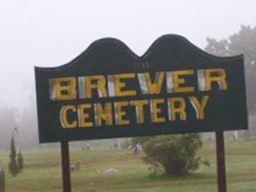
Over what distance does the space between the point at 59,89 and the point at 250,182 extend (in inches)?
512

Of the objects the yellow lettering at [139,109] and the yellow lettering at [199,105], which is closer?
the yellow lettering at [139,109]

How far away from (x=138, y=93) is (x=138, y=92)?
0.02 m

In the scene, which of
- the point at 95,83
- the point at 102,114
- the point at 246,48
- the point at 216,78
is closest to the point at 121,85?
the point at 95,83

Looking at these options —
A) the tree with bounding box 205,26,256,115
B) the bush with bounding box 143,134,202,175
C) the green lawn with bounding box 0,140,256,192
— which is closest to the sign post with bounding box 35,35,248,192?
the green lawn with bounding box 0,140,256,192

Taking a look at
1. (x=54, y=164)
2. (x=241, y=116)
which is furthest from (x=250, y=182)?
(x=54, y=164)

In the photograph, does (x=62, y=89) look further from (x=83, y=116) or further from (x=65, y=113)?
(x=83, y=116)

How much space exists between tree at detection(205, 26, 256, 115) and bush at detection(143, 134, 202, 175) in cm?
4611

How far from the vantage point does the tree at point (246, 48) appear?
7322 centimetres

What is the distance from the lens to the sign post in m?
10.3

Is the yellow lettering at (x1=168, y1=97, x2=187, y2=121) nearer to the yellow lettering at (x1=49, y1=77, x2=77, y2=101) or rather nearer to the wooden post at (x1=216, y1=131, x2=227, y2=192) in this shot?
the wooden post at (x1=216, y1=131, x2=227, y2=192)

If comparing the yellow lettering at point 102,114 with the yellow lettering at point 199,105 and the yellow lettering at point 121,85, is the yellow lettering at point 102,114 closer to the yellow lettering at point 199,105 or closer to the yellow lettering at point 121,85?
the yellow lettering at point 121,85

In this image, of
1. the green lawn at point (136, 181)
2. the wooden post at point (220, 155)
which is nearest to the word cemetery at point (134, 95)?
the wooden post at point (220, 155)

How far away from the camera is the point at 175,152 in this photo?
25.5 meters

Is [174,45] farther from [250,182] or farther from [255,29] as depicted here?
[255,29]
